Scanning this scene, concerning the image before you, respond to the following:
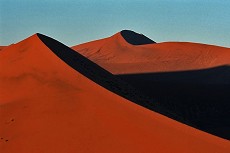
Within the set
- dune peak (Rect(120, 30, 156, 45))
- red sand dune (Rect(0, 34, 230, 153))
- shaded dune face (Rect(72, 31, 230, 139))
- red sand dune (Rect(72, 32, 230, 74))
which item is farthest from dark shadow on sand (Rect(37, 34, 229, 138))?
dune peak (Rect(120, 30, 156, 45))

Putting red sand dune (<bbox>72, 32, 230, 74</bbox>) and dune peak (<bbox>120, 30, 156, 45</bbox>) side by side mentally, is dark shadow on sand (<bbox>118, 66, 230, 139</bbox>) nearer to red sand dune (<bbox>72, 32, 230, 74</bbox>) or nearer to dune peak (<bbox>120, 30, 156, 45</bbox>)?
red sand dune (<bbox>72, 32, 230, 74</bbox>)

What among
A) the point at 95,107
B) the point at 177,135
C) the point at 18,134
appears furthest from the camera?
the point at 95,107

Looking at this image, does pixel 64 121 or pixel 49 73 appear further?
pixel 49 73

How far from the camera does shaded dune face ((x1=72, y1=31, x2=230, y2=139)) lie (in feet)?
96.2

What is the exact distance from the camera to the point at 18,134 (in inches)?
470

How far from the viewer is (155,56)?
68.1m

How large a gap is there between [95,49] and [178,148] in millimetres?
69210

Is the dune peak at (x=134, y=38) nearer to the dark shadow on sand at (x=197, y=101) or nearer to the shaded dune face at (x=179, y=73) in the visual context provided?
the shaded dune face at (x=179, y=73)

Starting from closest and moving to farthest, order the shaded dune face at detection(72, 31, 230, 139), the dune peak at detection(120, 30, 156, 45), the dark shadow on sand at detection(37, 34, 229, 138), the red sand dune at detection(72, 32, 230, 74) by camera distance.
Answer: the dark shadow on sand at detection(37, 34, 229, 138) < the shaded dune face at detection(72, 31, 230, 139) < the red sand dune at detection(72, 32, 230, 74) < the dune peak at detection(120, 30, 156, 45)

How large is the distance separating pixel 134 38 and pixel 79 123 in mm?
73950

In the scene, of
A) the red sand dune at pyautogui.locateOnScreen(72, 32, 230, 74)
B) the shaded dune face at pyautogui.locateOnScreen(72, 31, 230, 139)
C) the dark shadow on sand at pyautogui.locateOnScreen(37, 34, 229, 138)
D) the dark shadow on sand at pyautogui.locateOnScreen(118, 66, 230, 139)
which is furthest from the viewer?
the red sand dune at pyautogui.locateOnScreen(72, 32, 230, 74)

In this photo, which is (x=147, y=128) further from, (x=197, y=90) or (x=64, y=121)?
(x=197, y=90)

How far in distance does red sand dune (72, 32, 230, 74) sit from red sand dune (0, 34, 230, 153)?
40.4 m

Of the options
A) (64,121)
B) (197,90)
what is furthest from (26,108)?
(197,90)
